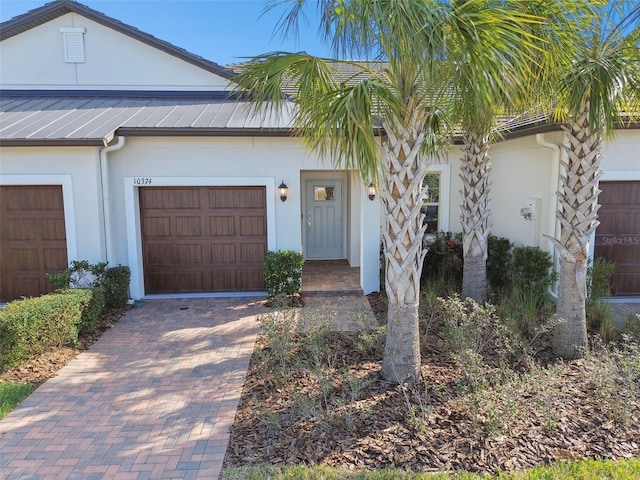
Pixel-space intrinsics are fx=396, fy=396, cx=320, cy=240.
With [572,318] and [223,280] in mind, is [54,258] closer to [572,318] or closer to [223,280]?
[223,280]

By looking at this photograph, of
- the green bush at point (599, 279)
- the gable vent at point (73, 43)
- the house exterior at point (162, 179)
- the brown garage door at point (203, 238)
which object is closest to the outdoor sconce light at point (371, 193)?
the house exterior at point (162, 179)

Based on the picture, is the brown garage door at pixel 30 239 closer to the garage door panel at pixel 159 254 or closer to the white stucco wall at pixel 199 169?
the white stucco wall at pixel 199 169

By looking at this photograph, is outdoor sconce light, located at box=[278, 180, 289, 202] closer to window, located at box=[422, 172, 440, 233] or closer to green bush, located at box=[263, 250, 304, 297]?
green bush, located at box=[263, 250, 304, 297]

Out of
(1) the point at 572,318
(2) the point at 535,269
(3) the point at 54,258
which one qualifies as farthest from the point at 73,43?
(1) the point at 572,318

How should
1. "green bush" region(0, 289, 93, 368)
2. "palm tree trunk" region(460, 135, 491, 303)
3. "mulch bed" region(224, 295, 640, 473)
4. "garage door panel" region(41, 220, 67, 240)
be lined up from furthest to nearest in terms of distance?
"garage door panel" region(41, 220, 67, 240) → "palm tree trunk" region(460, 135, 491, 303) → "green bush" region(0, 289, 93, 368) → "mulch bed" region(224, 295, 640, 473)

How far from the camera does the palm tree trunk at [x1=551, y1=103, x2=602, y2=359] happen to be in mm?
5254

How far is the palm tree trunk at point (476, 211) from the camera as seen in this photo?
23.8ft

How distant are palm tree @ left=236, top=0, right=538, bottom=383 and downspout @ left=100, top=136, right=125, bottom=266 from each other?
4507mm

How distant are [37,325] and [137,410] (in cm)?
233

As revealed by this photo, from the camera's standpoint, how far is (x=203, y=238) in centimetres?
897

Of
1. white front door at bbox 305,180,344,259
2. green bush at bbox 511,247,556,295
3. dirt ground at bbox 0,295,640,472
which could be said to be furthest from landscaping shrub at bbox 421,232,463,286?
dirt ground at bbox 0,295,640,472

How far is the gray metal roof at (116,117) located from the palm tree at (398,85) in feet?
6.46

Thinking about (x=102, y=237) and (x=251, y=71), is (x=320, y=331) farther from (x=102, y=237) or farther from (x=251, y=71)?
(x=102, y=237)

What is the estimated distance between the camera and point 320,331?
562 centimetres
